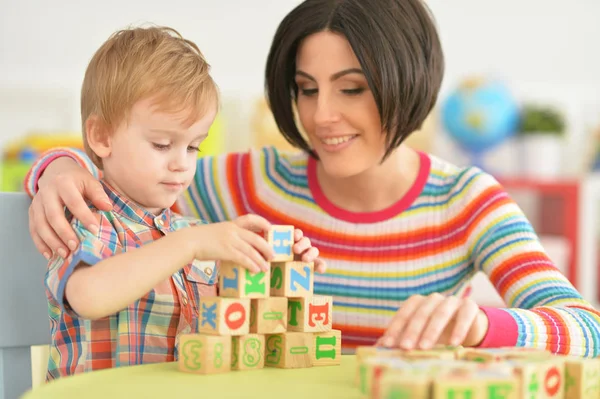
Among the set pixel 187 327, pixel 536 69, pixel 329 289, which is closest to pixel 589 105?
pixel 536 69

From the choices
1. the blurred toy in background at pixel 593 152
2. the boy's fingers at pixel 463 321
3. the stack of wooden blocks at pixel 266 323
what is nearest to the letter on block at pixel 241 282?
the stack of wooden blocks at pixel 266 323

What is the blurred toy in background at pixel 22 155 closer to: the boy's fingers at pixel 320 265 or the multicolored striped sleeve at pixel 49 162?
the multicolored striped sleeve at pixel 49 162

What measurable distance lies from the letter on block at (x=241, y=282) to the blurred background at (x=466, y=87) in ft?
6.90

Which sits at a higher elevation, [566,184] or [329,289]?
[566,184]

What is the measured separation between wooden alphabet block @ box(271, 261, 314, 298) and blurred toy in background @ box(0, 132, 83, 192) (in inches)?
80.5

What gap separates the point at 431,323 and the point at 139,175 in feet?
1.55

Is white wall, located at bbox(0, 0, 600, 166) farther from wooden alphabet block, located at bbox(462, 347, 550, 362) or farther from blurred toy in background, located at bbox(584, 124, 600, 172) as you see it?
wooden alphabet block, located at bbox(462, 347, 550, 362)

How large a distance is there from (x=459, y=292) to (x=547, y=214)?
7.27 feet

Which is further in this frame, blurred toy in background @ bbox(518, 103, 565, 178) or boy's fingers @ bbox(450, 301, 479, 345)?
blurred toy in background @ bbox(518, 103, 565, 178)

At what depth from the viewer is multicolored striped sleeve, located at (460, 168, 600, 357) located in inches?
39.0

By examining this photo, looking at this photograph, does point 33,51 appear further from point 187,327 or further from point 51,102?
point 187,327

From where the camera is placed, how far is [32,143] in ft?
9.63

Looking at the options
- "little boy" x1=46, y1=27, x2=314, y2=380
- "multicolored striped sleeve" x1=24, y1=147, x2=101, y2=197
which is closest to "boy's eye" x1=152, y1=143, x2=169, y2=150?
"little boy" x1=46, y1=27, x2=314, y2=380

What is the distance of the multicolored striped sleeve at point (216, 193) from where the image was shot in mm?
1532
